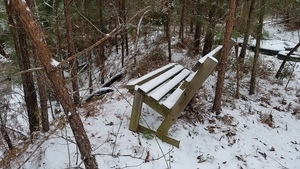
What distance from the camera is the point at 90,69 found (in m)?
5.77

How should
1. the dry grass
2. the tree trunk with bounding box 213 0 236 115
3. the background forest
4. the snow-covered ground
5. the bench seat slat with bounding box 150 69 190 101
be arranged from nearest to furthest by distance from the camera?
the background forest < the snow-covered ground < the bench seat slat with bounding box 150 69 190 101 < the tree trunk with bounding box 213 0 236 115 < the dry grass

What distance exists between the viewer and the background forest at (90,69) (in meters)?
2.61

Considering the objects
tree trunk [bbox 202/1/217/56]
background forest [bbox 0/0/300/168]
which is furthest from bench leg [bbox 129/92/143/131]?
tree trunk [bbox 202/1/217/56]

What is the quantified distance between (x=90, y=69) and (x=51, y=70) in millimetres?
3506

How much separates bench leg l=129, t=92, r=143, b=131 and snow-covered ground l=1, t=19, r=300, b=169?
0.46 ft

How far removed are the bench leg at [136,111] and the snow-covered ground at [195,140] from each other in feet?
0.46

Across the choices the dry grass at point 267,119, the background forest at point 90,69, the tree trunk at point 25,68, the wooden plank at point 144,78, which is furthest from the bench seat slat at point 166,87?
the tree trunk at point 25,68

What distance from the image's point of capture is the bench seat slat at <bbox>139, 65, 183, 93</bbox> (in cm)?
408

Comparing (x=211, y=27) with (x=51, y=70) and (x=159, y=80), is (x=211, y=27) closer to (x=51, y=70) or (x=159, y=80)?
(x=159, y=80)

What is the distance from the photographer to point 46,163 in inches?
143

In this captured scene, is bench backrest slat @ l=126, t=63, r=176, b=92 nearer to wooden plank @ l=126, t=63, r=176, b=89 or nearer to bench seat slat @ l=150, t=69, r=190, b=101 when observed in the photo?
wooden plank @ l=126, t=63, r=176, b=89

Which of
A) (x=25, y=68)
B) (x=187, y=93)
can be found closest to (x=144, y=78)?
(x=187, y=93)

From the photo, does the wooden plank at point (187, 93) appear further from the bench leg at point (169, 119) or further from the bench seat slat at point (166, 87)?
the bench seat slat at point (166, 87)

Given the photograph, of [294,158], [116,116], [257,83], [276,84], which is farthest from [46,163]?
[276,84]
